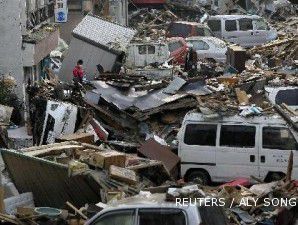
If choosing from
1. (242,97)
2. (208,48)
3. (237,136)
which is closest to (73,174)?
(237,136)

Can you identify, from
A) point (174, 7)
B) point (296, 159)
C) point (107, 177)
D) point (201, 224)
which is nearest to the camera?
point (201, 224)

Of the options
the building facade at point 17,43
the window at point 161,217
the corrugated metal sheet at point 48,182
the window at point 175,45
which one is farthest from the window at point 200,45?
the window at point 161,217

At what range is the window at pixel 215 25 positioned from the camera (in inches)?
1487

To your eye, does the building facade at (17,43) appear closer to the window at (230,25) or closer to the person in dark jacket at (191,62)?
the person in dark jacket at (191,62)

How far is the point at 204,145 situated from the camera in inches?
664

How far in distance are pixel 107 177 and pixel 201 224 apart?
5.35 metres

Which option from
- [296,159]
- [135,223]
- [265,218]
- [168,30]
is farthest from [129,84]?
[168,30]

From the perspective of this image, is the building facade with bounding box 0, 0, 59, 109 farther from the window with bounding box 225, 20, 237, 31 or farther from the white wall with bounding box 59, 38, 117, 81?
the window with bounding box 225, 20, 237, 31

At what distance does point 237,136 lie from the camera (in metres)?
16.7

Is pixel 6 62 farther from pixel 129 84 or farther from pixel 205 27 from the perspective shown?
pixel 205 27

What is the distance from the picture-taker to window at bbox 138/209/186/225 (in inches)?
352

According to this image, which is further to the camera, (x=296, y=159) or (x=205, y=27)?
(x=205, y=27)

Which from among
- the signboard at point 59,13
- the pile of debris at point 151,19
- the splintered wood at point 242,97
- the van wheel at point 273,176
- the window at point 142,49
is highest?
the signboard at point 59,13

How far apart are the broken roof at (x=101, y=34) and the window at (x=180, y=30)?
8.53 meters
